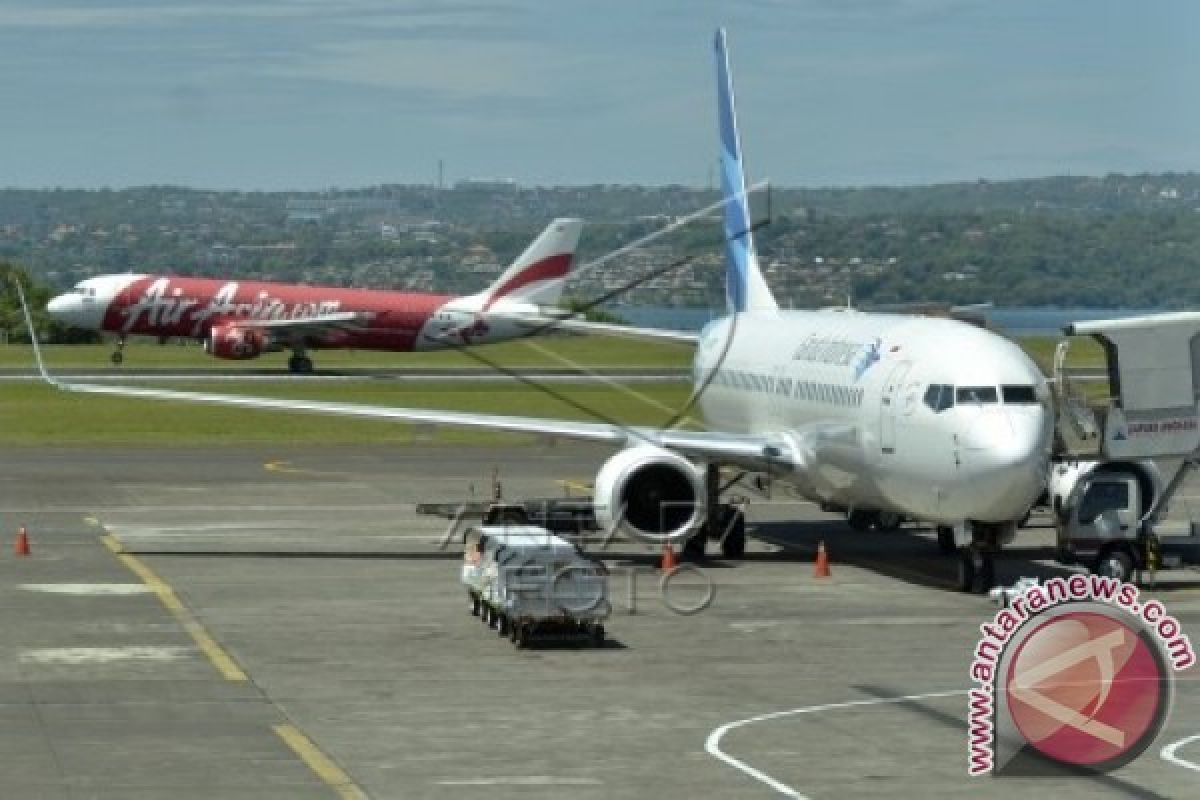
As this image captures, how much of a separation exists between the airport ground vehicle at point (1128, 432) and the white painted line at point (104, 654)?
15.6m

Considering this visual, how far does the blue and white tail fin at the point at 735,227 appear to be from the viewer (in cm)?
5983

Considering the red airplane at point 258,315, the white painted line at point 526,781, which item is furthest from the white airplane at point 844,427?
the red airplane at point 258,315

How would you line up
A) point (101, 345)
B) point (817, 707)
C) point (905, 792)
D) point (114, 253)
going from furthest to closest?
point (114, 253) → point (101, 345) → point (817, 707) → point (905, 792)

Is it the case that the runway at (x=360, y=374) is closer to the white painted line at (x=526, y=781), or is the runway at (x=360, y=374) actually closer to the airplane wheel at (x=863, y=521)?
the airplane wheel at (x=863, y=521)

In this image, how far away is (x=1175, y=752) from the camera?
93.9 ft

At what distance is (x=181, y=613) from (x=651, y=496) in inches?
415

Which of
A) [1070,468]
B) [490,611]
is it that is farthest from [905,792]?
[1070,468]

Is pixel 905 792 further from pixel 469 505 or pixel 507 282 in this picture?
pixel 507 282

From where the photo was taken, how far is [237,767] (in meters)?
27.5

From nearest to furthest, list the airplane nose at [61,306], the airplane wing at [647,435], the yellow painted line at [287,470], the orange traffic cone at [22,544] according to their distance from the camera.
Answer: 1. the airplane wing at [647,435]
2. the orange traffic cone at [22,544]
3. the yellow painted line at [287,470]
4. the airplane nose at [61,306]

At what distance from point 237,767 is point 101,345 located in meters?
148

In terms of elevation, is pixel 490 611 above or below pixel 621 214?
below

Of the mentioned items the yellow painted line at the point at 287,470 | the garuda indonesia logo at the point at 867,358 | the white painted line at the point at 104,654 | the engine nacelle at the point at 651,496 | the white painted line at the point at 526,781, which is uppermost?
the garuda indonesia logo at the point at 867,358

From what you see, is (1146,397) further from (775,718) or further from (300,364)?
(300,364)
